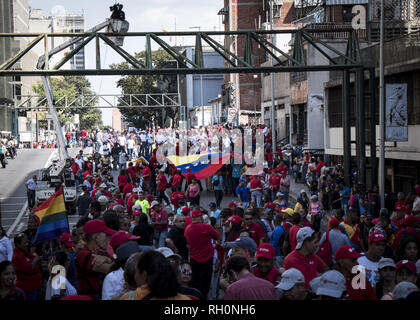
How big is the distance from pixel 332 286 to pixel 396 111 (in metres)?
15.6

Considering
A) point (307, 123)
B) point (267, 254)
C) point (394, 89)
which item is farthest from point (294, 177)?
point (267, 254)

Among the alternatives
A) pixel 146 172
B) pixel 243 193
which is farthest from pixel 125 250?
pixel 146 172

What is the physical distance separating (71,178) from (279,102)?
22.1 metres

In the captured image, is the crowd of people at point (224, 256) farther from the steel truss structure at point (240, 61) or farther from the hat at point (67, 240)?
the steel truss structure at point (240, 61)

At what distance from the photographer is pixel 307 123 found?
3756 cm

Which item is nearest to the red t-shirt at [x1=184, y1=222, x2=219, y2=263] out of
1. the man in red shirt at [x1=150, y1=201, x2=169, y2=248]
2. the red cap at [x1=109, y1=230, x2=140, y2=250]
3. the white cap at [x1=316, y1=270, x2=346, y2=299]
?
the red cap at [x1=109, y1=230, x2=140, y2=250]

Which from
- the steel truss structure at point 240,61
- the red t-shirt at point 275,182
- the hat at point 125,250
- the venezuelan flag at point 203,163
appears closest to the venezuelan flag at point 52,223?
the hat at point 125,250

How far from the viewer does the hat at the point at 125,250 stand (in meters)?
7.26

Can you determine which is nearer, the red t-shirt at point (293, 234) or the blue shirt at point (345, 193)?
the red t-shirt at point (293, 234)

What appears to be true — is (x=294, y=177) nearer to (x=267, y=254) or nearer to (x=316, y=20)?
(x=316, y=20)

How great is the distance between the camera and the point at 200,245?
10.3 m

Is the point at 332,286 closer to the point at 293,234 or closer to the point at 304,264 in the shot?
the point at 304,264

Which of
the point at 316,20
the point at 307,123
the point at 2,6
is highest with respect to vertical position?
the point at 2,6
